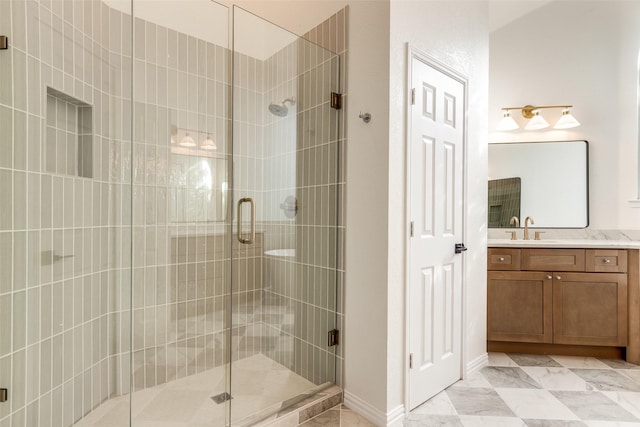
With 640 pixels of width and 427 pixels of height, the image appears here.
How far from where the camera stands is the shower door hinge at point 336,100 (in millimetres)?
2075

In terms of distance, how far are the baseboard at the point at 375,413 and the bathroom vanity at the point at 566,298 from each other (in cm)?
136

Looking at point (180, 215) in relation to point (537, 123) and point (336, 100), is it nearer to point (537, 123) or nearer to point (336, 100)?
point (336, 100)

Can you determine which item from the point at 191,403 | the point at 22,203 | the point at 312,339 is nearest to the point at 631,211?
the point at 312,339

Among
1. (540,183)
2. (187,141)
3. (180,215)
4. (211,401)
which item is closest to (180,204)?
(180,215)

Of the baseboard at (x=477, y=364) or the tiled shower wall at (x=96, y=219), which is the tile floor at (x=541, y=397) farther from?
the tiled shower wall at (x=96, y=219)

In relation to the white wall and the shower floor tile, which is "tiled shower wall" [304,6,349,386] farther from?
the white wall

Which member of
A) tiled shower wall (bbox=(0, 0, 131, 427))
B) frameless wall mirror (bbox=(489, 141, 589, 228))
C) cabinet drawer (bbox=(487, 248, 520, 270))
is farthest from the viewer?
frameless wall mirror (bbox=(489, 141, 589, 228))

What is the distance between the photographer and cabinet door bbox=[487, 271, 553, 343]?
2.73 m

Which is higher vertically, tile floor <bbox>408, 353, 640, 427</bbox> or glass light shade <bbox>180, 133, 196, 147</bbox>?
glass light shade <bbox>180, 133, 196, 147</bbox>

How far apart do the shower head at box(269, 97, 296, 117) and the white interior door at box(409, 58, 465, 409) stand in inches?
27.8

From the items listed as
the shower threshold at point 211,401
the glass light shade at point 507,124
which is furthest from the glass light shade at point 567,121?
the shower threshold at point 211,401

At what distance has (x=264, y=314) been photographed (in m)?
1.91

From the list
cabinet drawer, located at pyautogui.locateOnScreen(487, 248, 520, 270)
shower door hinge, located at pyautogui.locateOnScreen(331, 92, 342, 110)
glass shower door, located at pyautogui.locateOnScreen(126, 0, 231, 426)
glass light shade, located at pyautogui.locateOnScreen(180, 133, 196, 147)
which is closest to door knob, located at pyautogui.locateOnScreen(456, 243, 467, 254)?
cabinet drawer, located at pyautogui.locateOnScreen(487, 248, 520, 270)

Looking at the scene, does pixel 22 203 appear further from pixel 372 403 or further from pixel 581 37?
pixel 581 37
